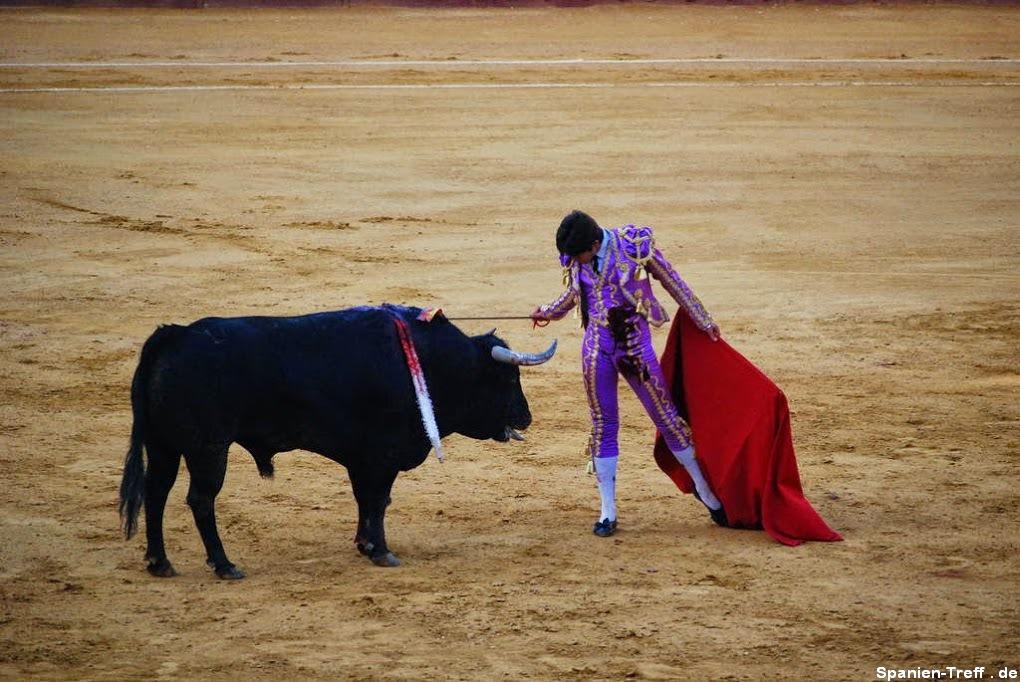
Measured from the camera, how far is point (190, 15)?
25250 mm

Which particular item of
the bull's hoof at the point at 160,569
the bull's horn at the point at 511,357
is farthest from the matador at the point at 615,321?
the bull's hoof at the point at 160,569

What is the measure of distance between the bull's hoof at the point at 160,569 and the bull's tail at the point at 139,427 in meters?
0.18

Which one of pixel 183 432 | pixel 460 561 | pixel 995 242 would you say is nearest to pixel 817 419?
pixel 460 561

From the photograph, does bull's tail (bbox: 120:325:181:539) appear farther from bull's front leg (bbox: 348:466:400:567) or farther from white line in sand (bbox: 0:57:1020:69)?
white line in sand (bbox: 0:57:1020:69)

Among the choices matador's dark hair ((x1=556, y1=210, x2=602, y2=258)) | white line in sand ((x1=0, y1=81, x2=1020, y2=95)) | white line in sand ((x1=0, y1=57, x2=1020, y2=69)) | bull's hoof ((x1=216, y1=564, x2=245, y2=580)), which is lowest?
bull's hoof ((x1=216, y1=564, x2=245, y2=580))

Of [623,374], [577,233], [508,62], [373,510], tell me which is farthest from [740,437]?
[508,62]

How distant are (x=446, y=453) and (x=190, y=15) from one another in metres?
18.3

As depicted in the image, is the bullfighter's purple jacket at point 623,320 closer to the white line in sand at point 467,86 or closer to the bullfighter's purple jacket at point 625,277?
the bullfighter's purple jacket at point 625,277

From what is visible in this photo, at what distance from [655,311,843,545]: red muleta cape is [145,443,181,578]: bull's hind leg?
2.42 metres

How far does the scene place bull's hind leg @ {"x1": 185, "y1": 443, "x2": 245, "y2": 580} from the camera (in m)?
6.53

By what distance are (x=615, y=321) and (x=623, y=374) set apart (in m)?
0.27

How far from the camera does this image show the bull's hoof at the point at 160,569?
265 inches

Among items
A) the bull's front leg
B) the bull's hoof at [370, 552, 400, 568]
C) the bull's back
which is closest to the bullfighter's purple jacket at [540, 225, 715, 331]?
the bull's back

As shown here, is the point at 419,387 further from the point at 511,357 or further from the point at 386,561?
the point at 386,561
